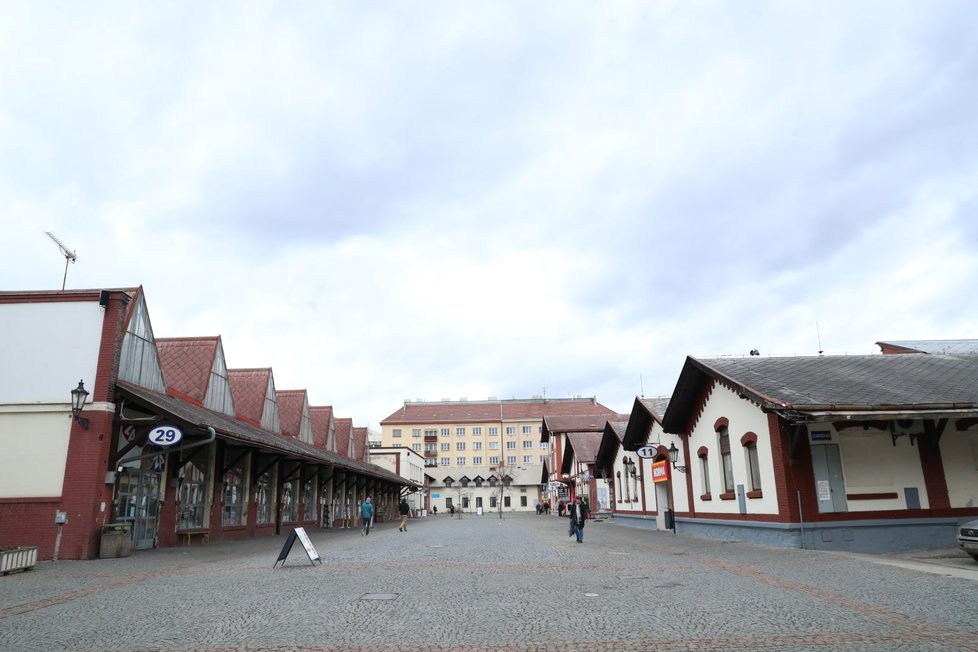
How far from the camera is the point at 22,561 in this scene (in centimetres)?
1315

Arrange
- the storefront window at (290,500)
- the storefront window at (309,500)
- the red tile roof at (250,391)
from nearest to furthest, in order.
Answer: the storefront window at (290,500)
the red tile roof at (250,391)
the storefront window at (309,500)

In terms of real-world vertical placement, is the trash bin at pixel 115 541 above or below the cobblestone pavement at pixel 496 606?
above

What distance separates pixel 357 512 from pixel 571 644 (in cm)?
4471

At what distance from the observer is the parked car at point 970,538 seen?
41.0ft

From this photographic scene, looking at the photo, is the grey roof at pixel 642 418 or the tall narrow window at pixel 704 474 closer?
the tall narrow window at pixel 704 474

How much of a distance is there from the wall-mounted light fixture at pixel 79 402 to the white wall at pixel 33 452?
497 millimetres

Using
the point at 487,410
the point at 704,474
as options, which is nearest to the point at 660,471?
the point at 704,474

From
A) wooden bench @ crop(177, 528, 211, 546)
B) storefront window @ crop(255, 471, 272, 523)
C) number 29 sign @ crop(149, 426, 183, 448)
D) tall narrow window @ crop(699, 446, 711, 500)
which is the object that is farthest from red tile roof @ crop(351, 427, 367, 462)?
number 29 sign @ crop(149, 426, 183, 448)

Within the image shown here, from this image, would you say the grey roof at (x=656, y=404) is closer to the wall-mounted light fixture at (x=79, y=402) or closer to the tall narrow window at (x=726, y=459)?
the tall narrow window at (x=726, y=459)

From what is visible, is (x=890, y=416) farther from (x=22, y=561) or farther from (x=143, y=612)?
(x=22, y=561)

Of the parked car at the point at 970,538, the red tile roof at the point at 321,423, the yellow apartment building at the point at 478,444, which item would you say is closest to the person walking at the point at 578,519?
the parked car at the point at 970,538

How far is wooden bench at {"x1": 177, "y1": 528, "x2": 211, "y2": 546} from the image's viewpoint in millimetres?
21447

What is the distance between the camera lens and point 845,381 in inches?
709

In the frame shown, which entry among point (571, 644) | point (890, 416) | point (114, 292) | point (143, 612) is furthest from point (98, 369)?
point (890, 416)
